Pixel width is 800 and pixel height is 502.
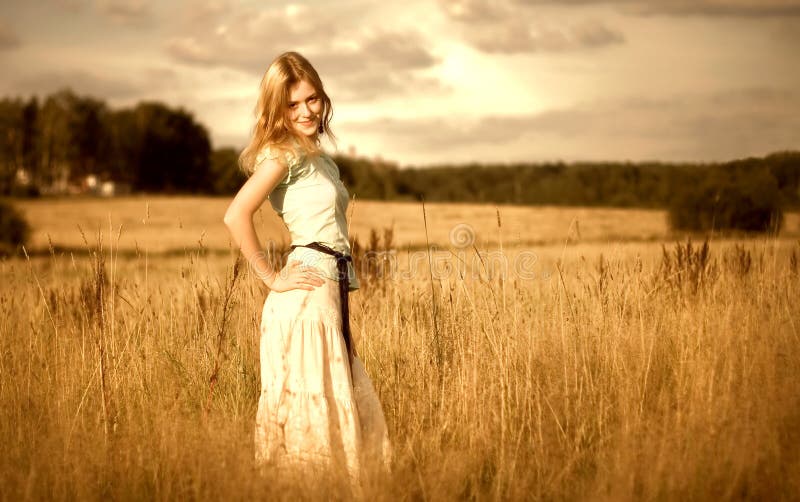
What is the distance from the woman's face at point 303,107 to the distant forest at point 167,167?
4170cm

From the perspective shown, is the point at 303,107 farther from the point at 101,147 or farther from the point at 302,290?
the point at 101,147

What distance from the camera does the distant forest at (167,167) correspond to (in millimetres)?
48250

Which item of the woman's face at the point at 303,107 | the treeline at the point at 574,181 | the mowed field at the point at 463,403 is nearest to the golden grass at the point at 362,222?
the treeline at the point at 574,181

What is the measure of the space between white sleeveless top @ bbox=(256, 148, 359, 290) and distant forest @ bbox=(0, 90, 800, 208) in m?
41.8

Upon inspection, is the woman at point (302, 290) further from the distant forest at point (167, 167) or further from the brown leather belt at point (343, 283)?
the distant forest at point (167, 167)

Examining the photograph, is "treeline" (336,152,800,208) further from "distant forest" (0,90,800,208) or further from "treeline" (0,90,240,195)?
"treeline" (0,90,240,195)

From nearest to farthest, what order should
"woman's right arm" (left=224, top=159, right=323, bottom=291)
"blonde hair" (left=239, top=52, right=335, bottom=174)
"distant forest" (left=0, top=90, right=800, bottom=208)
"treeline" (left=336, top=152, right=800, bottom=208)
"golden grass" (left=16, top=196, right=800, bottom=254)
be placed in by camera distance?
"woman's right arm" (left=224, top=159, right=323, bottom=291), "blonde hair" (left=239, top=52, right=335, bottom=174), "treeline" (left=336, top=152, right=800, bottom=208), "golden grass" (left=16, top=196, right=800, bottom=254), "distant forest" (left=0, top=90, right=800, bottom=208)

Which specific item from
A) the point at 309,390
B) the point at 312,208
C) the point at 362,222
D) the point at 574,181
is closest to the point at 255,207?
the point at 312,208

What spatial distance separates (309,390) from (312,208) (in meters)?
0.77

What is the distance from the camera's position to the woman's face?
3.03 m

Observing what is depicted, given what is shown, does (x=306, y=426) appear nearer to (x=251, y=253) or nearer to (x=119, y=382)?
(x=251, y=253)

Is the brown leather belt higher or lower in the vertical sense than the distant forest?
lower

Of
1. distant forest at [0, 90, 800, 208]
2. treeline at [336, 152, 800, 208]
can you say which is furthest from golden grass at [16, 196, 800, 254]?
distant forest at [0, 90, 800, 208]

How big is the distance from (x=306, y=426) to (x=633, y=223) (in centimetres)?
2896
